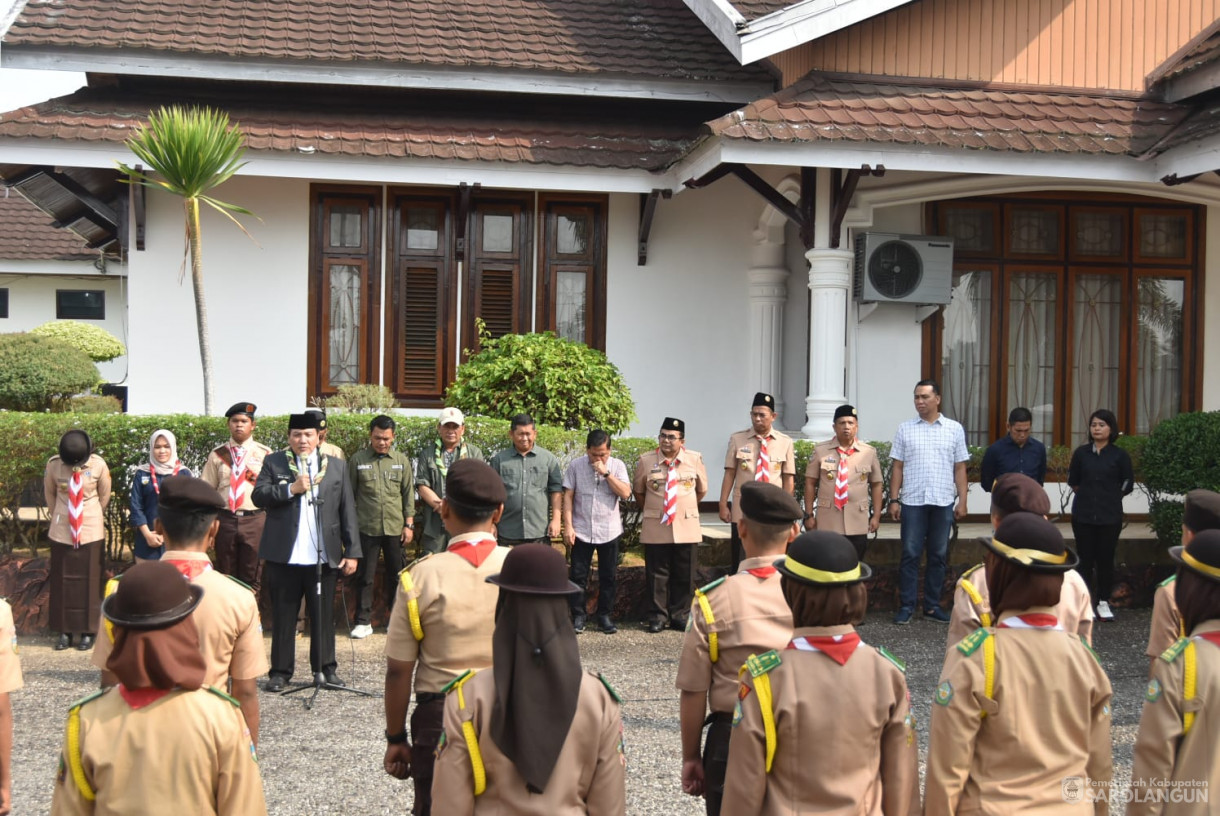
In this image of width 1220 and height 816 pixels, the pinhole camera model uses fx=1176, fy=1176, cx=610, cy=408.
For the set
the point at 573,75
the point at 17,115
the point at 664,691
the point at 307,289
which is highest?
the point at 573,75

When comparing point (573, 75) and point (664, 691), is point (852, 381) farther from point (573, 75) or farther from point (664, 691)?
point (664, 691)

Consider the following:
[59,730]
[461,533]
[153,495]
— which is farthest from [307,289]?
[461,533]

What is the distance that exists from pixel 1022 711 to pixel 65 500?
7.54m

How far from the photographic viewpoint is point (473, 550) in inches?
163

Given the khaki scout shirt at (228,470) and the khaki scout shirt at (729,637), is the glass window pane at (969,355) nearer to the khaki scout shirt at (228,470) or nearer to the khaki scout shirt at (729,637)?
the khaki scout shirt at (228,470)

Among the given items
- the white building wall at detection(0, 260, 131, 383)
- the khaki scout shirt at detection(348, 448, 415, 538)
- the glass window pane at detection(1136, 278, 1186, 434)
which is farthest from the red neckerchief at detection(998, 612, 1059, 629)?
the white building wall at detection(0, 260, 131, 383)

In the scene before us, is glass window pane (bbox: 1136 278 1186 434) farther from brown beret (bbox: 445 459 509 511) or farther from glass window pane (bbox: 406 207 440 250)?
brown beret (bbox: 445 459 509 511)

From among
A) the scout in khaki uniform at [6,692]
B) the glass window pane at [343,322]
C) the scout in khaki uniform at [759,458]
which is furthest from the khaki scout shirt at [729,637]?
→ the glass window pane at [343,322]

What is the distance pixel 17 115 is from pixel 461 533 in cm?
913

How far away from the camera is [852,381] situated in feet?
40.1

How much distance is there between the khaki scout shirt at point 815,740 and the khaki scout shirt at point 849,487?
252 inches

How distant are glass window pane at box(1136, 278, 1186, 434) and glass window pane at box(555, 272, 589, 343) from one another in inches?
235

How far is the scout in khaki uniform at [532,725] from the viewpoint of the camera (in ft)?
10.1

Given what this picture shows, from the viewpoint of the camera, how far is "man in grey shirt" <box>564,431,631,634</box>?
9.34m
